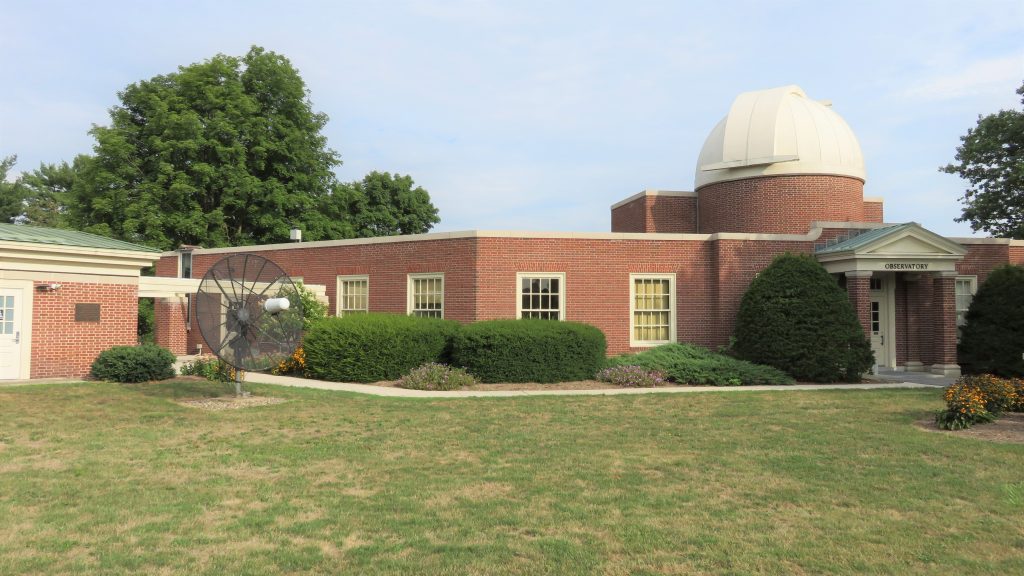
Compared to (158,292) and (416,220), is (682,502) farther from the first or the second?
(416,220)

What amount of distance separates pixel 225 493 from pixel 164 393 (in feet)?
26.2

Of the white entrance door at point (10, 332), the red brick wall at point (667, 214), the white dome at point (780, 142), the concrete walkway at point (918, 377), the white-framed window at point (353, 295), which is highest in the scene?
the white dome at point (780, 142)

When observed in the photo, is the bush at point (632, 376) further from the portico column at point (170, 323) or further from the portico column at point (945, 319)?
the portico column at point (170, 323)

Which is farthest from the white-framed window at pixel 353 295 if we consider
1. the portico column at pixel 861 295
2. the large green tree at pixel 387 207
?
the large green tree at pixel 387 207

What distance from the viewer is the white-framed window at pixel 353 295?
21312 millimetres

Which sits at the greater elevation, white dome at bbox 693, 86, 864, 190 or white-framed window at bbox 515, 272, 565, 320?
white dome at bbox 693, 86, 864, 190

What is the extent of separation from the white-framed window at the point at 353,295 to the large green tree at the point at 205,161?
13991 millimetres

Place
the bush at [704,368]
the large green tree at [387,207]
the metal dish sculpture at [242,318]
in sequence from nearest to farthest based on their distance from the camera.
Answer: the metal dish sculpture at [242,318]
the bush at [704,368]
the large green tree at [387,207]

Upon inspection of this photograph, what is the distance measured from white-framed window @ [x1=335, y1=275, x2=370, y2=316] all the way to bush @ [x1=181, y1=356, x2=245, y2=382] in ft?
17.5

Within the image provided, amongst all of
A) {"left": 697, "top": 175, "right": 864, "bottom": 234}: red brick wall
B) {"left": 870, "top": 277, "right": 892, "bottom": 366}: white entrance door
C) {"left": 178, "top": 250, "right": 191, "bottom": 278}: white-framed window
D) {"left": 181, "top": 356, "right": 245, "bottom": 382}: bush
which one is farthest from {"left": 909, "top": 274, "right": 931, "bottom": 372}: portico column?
{"left": 178, "top": 250, "right": 191, "bottom": 278}: white-framed window

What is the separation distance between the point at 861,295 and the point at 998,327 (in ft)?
10.7

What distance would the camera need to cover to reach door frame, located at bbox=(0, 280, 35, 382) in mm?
14908

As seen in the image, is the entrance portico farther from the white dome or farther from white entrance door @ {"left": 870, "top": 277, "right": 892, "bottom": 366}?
the white dome

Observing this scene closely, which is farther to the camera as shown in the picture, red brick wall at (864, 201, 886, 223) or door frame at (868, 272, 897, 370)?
red brick wall at (864, 201, 886, 223)
